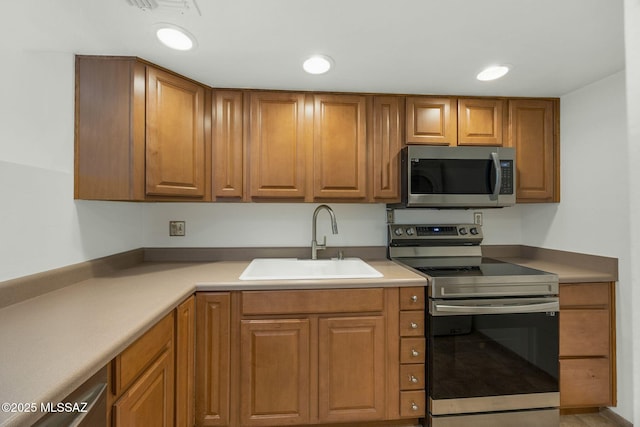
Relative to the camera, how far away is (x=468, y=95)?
6.70 ft

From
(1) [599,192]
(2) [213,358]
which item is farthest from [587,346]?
(2) [213,358]

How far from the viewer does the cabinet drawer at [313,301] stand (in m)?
1.55

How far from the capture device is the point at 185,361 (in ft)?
4.58

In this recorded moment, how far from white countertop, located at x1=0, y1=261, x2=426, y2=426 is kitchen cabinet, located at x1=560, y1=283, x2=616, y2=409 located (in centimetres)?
97

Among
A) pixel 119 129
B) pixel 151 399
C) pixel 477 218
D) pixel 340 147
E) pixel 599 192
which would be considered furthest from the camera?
pixel 477 218

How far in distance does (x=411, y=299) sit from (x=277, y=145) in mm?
1236

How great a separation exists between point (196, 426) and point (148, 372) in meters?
0.67

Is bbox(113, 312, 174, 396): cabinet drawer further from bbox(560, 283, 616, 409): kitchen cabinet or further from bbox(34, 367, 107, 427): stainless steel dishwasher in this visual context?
bbox(560, 283, 616, 409): kitchen cabinet

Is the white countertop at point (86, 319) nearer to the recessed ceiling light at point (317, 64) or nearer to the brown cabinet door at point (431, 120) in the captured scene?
→ the brown cabinet door at point (431, 120)

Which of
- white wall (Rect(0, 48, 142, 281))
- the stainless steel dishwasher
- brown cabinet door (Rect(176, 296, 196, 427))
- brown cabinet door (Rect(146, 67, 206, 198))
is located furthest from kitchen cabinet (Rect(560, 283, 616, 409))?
white wall (Rect(0, 48, 142, 281))

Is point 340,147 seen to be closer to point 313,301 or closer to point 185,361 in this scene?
point 313,301

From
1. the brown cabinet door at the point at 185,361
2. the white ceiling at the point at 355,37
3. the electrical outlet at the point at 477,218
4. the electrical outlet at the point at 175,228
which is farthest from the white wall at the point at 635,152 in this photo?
the electrical outlet at the point at 175,228

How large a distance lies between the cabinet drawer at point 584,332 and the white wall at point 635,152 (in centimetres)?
165

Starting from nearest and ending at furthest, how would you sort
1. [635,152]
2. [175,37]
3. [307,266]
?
[635,152], [175,37], [307,266]
